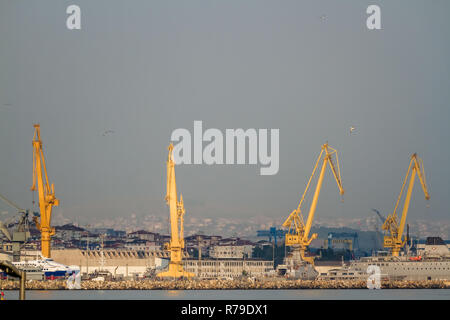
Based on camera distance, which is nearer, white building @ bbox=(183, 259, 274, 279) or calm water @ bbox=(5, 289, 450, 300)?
calm water @ bbox=(5, 289, 450, 300)

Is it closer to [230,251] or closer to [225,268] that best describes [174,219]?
[225,268]

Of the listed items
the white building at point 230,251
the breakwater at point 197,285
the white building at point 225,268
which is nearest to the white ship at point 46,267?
the breakwater at point 197,285

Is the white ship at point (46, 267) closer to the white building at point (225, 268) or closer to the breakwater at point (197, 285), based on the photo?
the breakwater at point (197, 285)

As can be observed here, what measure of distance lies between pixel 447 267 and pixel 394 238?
5552 mm

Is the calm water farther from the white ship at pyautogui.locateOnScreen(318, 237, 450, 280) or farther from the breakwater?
the white ship at pyautogui.locateOnScreen(318, 237, 450, 280)

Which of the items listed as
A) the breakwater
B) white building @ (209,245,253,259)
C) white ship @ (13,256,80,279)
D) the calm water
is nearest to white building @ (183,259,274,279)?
white building @ (209,245,253,259)

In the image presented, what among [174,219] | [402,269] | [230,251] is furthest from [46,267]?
[230,251]

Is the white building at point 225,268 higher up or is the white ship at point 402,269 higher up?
the white ship at point 402,269

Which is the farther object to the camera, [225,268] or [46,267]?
[225,268]

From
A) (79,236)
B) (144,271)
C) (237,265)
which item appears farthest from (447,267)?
(79,236)

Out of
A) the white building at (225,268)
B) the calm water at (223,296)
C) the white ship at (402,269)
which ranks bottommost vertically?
the white building at (225,268)

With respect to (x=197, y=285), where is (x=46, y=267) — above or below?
above
